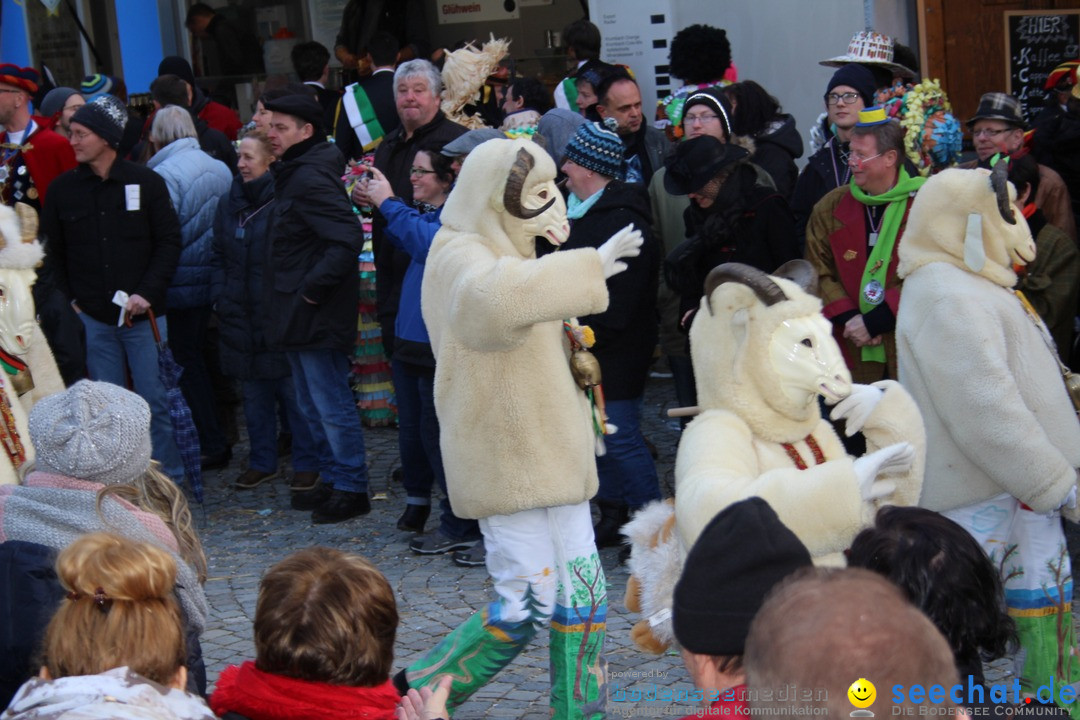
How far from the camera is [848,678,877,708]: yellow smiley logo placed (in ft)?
5.76

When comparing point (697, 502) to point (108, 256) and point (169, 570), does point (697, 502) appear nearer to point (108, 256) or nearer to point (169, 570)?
point (169, 570)

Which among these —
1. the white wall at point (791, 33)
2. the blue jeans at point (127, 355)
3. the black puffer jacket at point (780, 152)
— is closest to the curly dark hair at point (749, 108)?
the black puffer jacket at point (780, 152)

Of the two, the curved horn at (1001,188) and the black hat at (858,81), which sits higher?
the black hat at (858,81)

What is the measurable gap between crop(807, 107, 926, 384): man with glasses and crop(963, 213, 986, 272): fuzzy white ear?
1099 mm

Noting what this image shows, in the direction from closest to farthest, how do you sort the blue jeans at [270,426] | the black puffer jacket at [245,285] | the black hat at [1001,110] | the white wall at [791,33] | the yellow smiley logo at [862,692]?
the yellow smiley logo at [862,692] < the black hat at [1001,110] < the black puffer jacket at [245,285] < the blue jeans at [270,426] < the white wall at [791,33]

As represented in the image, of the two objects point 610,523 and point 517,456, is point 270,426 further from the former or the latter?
point 517,456

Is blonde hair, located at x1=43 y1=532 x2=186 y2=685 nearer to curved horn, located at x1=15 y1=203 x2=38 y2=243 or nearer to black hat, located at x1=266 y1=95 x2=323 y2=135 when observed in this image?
curved horn, located at x1=15 y1=203 x2=38 y2=243

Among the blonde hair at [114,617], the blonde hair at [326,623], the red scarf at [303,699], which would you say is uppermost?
the blonde hair at [114,617]

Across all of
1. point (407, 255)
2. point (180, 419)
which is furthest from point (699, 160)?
point (180, 419)

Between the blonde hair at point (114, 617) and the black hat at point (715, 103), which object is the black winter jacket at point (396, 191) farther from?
the blonde hair at point (114, 617)

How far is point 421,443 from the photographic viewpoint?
6.55 metres

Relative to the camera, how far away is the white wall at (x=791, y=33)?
29.2ft

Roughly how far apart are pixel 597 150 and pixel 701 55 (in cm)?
286

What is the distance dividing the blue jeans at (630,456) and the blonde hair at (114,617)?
3.50m
